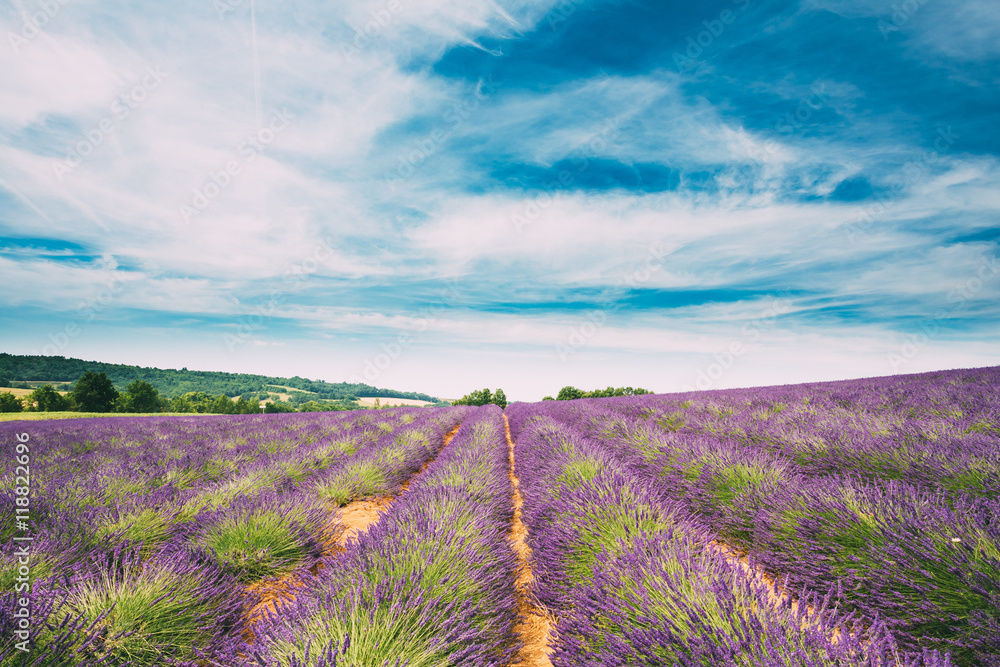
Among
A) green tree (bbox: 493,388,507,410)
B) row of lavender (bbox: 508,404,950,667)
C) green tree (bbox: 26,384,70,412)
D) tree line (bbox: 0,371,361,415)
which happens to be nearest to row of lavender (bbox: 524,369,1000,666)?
row of lavender (bbox: 508,404,950,667)

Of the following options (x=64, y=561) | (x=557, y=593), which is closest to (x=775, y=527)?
(x=557, y=593)

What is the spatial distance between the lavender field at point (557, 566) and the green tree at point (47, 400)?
48.2 m

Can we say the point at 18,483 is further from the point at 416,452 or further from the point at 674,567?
the point at 674,567

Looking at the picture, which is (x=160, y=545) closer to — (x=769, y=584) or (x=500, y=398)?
(x=769, y=584)

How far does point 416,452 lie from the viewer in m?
7.04

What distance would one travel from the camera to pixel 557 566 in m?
2.49

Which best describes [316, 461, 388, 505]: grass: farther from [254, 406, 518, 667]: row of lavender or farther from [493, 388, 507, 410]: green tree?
[493, 388, 507, 410]: green tree

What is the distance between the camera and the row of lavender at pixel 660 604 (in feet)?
4.29

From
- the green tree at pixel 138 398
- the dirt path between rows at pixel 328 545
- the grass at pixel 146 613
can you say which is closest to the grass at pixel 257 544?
the dirt path between rows at pixel 328 545

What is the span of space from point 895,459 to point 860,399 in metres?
5.39

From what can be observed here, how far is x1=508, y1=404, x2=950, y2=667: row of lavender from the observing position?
1308 mm

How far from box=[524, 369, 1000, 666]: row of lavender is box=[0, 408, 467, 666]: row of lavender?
3.09 m

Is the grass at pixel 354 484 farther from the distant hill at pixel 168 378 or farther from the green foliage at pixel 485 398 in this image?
the distant hill at pixel 168 378

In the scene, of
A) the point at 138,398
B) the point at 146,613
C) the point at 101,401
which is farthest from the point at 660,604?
the point at 138,398
